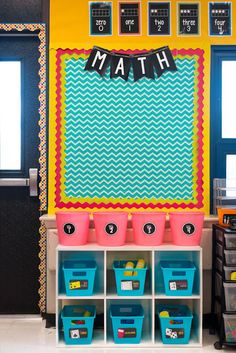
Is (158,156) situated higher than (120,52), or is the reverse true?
(120,52)

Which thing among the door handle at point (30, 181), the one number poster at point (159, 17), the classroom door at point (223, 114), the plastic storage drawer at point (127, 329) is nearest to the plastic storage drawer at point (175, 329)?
the plastic storage drawer at point (127, 329)

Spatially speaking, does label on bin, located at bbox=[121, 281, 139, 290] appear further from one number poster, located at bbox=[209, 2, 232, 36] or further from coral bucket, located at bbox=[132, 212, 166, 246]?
one number poster, located at bbox=[209, 2, 232, 36]

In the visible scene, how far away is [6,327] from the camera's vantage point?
4.07 m

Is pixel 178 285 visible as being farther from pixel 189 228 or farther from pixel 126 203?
pixel 126 203

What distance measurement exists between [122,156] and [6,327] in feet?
5.78

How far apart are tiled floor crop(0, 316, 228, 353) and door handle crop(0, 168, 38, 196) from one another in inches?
44.6

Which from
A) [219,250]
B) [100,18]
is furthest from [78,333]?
[100,18]

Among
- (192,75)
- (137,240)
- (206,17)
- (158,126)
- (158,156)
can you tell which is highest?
(206,17)

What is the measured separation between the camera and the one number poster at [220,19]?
4.16 metres

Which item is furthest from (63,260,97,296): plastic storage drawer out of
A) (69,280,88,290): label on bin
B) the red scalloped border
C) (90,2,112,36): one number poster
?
(90,2,112,36): one number poster

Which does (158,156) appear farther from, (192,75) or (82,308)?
(82,308)

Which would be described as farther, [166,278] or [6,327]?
[6,327]

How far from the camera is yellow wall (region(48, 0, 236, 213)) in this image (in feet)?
13.6

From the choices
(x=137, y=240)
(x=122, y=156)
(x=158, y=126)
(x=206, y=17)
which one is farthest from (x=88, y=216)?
(x=206, y=17)
